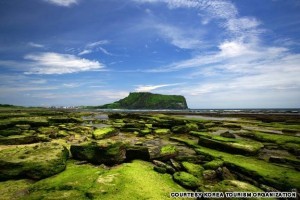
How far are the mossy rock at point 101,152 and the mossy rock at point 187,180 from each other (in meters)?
4.01

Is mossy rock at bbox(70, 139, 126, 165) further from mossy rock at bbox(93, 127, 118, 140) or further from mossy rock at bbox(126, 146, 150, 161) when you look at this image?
mossy rock at bbox(93, 127, 118, 140)

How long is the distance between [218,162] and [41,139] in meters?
17.3

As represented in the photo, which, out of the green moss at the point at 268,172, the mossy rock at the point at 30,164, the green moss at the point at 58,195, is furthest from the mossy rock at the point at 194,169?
the mossy rock at the point at 30,164

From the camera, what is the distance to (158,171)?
36.6 feet

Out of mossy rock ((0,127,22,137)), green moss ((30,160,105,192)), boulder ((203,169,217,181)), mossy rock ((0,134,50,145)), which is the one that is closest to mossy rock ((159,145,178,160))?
boulder ((203,169,217,181))

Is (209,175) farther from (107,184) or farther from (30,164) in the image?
(30,164)

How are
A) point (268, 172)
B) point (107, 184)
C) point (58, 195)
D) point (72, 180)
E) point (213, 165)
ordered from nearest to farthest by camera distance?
point (58, 195) → point (107, 184) → point (72, 180) → point (268, 172) → point (213, 165)

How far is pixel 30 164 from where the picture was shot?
33.0 feet

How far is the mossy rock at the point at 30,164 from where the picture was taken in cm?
989

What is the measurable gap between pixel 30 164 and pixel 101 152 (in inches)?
148

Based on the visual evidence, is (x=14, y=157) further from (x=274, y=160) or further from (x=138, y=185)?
(x=274, y=160)

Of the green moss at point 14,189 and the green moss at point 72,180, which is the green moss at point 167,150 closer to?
the green moss at point 72,180

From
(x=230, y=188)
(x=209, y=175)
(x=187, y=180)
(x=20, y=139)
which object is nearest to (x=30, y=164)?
(x=187, y=180)

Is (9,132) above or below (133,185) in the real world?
above
